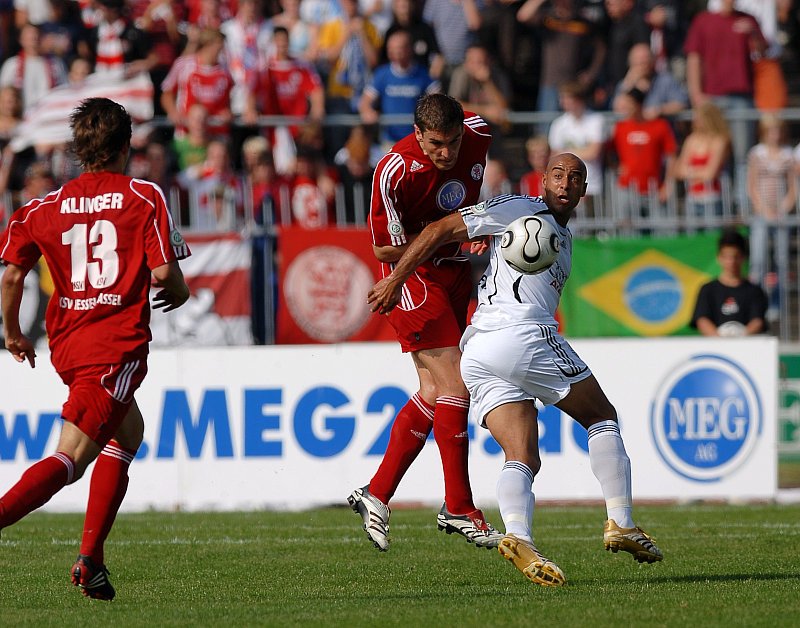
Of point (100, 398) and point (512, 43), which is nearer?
point (100, 398)

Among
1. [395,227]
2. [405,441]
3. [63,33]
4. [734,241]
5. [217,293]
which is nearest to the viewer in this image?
[395,227]

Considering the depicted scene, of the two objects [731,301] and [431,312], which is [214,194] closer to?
[731,301]

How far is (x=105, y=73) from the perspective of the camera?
16.8 m

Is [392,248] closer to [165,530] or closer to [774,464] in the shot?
[165,530]

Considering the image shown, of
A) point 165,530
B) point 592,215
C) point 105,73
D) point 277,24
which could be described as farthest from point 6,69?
point 165,530

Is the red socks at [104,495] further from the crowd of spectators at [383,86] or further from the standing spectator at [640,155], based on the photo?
the standing spectator at [640,155]

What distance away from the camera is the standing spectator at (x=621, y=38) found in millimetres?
→ 17844

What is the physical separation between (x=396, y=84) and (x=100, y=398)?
10.8 metres

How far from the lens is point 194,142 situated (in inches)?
641

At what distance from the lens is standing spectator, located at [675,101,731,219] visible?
51.8ft

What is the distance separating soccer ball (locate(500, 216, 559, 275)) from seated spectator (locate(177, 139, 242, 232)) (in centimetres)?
844

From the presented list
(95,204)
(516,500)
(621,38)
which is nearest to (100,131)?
(95,204)

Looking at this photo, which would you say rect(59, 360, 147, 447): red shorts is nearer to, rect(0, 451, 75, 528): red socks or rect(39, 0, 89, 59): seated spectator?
rect(0, 451, 75, 528): red socks

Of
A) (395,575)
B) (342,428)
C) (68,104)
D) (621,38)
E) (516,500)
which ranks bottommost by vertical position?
(395,575)
